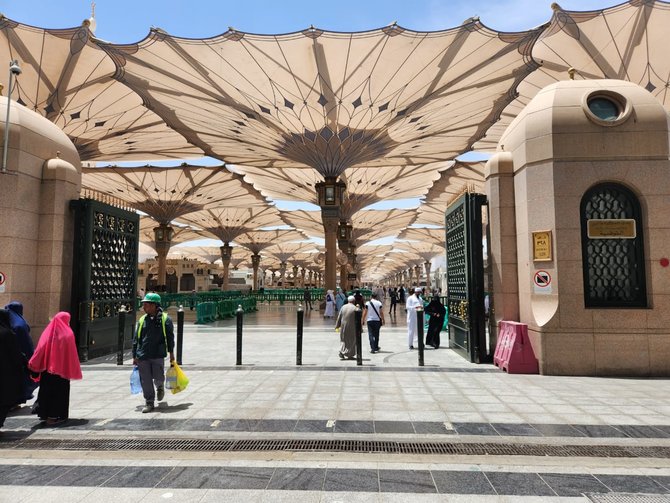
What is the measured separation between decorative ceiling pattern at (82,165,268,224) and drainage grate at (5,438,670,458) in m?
29.8

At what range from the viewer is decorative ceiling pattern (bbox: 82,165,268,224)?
33.2 metres

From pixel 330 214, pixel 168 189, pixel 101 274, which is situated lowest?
pixel 101 274

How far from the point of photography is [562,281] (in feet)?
24.0

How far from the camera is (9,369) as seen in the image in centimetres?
456

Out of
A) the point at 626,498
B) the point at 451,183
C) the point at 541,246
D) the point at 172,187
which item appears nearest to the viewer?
the point at 626,498

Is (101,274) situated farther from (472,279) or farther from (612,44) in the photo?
(612,44)

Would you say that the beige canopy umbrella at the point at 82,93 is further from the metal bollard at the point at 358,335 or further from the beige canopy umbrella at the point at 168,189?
the metal bollard at the point at 358,335

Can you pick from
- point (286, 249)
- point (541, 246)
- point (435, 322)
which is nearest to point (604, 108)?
point (541, 246)

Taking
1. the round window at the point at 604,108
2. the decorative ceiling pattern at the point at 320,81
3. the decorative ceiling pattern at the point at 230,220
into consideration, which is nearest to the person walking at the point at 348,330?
the round window at the point at 604,108

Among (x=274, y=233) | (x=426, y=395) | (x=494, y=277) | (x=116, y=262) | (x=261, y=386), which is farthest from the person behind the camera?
(x=274, y=233)

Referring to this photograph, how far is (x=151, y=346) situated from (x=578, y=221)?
7.15m

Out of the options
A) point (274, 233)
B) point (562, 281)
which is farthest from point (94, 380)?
point (274, 233)

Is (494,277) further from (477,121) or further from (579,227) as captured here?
(477,121)

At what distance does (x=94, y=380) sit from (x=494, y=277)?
25.1 ft
